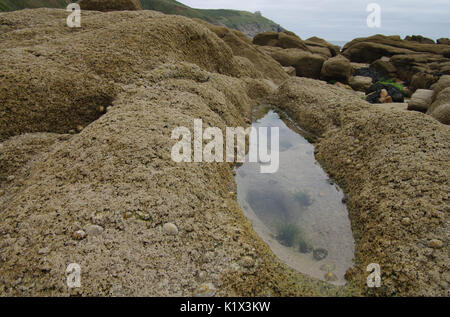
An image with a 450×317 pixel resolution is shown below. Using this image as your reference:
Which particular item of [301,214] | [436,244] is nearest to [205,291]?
[301,214]

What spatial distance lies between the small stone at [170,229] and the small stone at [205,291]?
65 centimetres

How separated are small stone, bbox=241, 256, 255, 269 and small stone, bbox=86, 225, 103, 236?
1.53 m

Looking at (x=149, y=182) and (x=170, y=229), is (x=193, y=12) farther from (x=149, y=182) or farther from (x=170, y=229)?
(x=170, y=229)

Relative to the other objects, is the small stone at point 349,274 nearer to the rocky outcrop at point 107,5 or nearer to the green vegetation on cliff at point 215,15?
the rocky outcrop at point 107,5

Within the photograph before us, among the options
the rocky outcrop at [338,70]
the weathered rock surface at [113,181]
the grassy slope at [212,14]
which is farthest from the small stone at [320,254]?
the grassy slope at [212,14]

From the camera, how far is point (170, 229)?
3.03 meters

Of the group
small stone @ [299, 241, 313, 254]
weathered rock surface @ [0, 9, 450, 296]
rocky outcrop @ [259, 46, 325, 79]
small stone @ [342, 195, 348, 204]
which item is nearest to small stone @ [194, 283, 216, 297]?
weathered rock surface @ [0, 9, 450, 296]

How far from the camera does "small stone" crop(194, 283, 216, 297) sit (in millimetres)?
2555

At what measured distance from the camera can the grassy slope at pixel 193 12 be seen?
64.7 metres

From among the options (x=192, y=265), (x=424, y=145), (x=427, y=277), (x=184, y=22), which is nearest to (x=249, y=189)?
(x=192, y=265)

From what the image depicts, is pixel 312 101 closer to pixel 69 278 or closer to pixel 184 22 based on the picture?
pixel 184 22

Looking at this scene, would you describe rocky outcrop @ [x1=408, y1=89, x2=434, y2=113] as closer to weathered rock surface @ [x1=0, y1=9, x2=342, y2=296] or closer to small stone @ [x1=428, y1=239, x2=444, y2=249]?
weathered rock surface @ [x1=0, y1=9, x2=342, y2=296]
